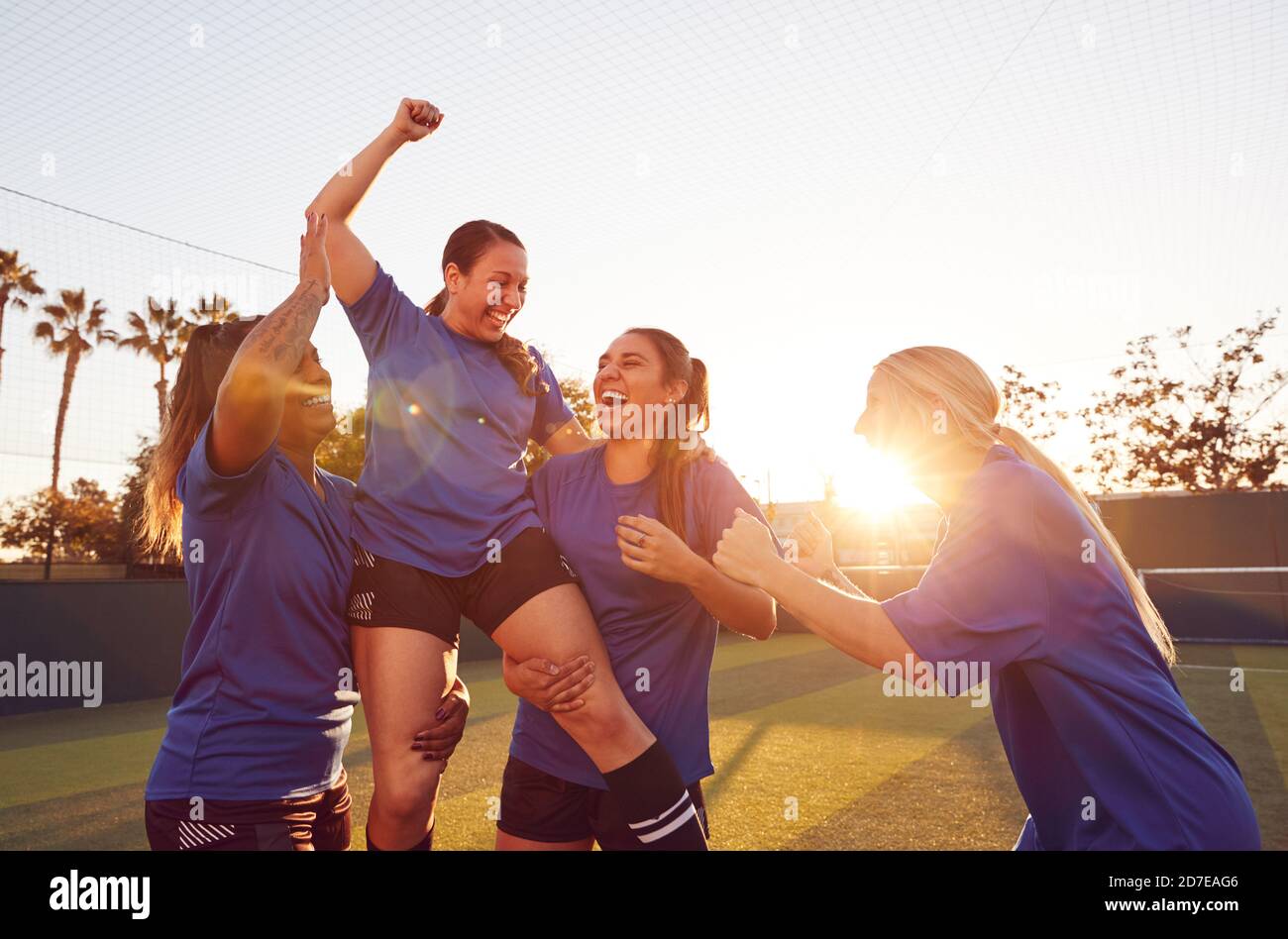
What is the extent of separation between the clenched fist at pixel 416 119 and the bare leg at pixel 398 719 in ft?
5.13

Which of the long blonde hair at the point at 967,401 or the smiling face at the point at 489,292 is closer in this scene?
the long blonde hair at the point at 967,401

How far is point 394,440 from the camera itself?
273 cm

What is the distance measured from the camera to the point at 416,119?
2.77 metres

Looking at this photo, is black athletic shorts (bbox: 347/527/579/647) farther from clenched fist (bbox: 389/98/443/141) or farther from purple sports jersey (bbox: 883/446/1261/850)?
clenched fist (bbox: 389/98/443/141)

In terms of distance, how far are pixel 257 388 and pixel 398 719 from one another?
102 centimetres

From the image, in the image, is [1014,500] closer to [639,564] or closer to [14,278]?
[639,564]

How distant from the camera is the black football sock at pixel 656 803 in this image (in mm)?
2449

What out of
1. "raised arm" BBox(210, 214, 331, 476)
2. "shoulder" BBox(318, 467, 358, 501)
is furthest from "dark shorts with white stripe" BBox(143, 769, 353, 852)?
"shoulder" BBox(318, 467, 358, 501)

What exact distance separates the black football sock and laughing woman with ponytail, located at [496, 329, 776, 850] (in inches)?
8.7

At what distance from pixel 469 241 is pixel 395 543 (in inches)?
42.6

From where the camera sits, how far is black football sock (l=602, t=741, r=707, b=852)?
2.45m

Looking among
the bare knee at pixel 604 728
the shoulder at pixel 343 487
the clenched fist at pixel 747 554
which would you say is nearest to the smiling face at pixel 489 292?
the shoulder at pixel 343 487

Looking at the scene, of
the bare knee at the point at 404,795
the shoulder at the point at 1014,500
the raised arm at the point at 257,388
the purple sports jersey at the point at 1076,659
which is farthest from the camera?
the bare knee at the point at 404,795

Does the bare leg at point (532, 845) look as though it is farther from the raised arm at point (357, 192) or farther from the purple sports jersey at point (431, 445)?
the raised arm at point (357, 192)
